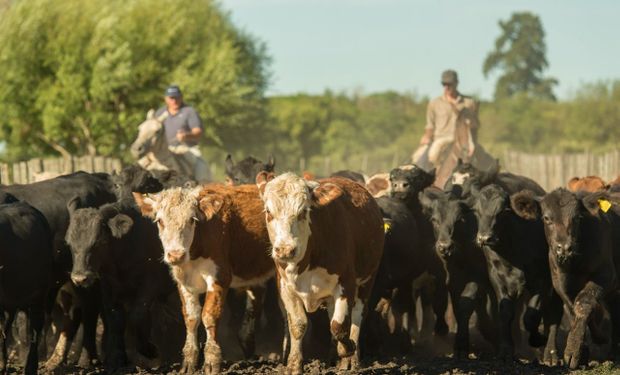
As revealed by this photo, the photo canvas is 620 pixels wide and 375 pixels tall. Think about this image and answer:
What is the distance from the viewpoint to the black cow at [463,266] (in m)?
12.0

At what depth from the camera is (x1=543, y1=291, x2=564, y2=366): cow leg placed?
12.2 m

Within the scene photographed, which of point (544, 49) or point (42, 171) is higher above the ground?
point (544, 49)

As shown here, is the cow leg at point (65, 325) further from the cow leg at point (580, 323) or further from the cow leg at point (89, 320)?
the cow leg at point (580, 323)

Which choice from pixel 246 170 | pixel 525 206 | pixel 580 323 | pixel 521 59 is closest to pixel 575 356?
pixel 580 323

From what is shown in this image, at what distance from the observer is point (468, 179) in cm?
1436

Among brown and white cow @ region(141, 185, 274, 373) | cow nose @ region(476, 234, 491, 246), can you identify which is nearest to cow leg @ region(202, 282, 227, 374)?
brown and white cow @ region(141, 185, 274, 373)

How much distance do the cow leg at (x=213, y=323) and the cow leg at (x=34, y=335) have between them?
175cm

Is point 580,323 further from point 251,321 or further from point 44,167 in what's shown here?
point 44,167

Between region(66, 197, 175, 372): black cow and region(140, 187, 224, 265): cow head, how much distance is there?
833 millimetres

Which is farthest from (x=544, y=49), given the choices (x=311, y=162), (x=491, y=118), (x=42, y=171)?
(x=42, y=171)

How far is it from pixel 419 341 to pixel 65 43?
74.2 feet

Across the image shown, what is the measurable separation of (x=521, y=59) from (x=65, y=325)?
300 feet

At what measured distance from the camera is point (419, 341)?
13812mm

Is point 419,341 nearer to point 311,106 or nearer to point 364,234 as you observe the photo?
point 364,234
